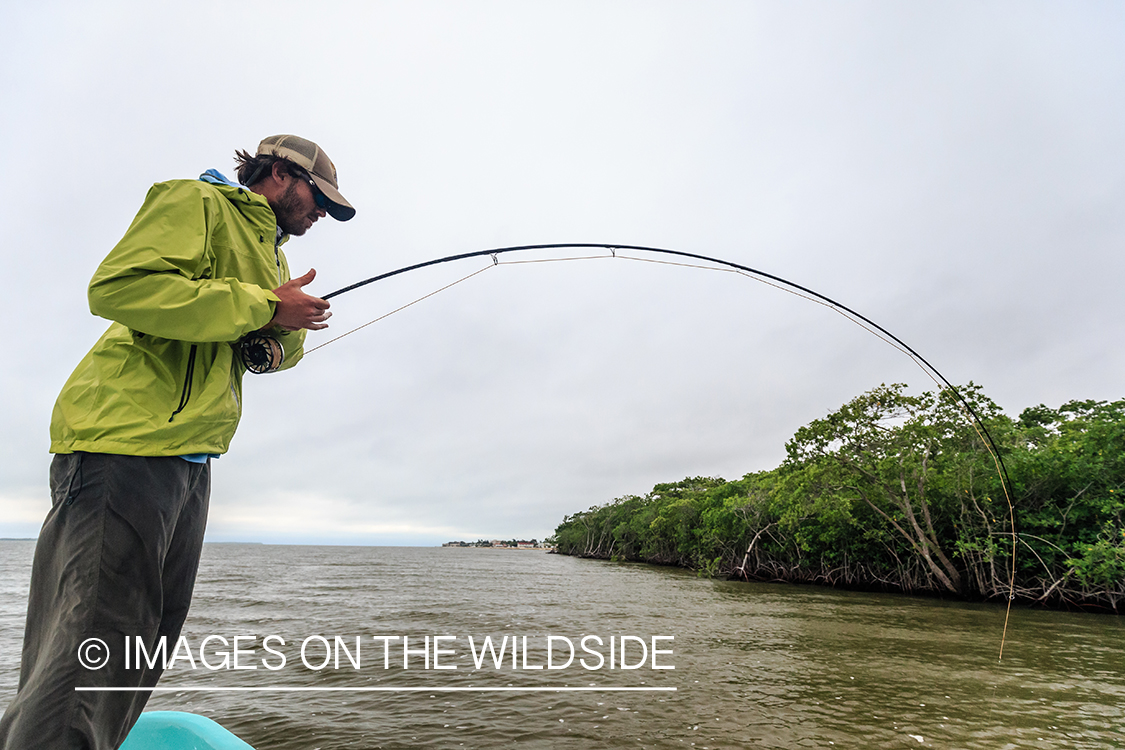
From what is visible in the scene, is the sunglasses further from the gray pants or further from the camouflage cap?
the gray pants

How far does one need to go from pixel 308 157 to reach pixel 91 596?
1.36 meters

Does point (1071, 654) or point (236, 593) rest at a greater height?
point (1071, 654)

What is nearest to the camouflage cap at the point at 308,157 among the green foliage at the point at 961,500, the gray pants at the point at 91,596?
the gray pants at the point at 91,596

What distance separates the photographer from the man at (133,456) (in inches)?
47.4

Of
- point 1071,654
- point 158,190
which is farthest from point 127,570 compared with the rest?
point 1071,654

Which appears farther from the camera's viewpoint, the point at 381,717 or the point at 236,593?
the point at 236,593

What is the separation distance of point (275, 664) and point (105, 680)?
8611 mm

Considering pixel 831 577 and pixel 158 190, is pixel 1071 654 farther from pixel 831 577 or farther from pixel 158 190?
pixel 831 577

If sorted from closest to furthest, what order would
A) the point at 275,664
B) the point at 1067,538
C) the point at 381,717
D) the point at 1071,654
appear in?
1. the point at 381,717
2. the point at 275,664
3. the point at 1071,654
4. the point at 1067,538

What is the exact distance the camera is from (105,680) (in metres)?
1.22

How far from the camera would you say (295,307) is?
1493mm

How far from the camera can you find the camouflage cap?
1753 mm

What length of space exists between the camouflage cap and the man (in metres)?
0.30

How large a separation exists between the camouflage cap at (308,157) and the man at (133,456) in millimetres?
303
